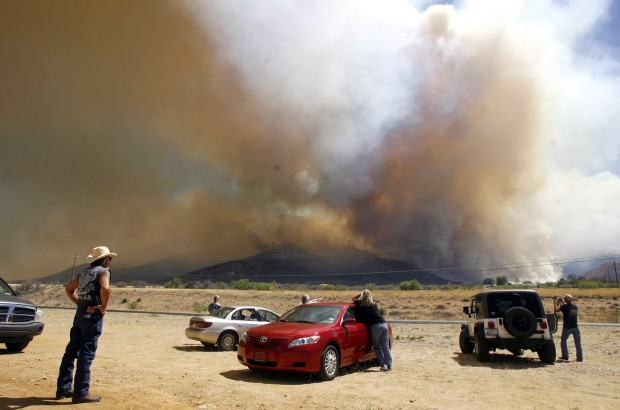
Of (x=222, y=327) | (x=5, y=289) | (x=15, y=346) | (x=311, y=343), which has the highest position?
(x=5, y=289)

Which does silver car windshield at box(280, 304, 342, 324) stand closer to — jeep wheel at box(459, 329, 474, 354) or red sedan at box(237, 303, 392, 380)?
red sedan at box(237, 303, 392, 380)

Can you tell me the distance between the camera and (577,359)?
11.9 m

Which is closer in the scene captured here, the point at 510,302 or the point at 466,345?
the point at 510,302

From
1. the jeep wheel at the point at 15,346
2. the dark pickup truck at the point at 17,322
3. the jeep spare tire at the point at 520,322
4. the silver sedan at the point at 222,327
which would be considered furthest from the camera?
the silver sedan at the point at 222,327

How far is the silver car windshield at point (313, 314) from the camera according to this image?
9.73 metres

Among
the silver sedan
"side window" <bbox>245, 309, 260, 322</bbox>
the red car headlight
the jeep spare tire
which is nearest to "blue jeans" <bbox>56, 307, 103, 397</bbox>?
the red car headlight

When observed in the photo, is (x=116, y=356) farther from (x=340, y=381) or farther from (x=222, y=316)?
(x=340, y=381)

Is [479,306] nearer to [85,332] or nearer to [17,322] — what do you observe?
[85,332]

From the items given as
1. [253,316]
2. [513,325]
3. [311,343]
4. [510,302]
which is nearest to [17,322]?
[253,316]

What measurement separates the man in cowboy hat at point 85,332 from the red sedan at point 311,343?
3.26m

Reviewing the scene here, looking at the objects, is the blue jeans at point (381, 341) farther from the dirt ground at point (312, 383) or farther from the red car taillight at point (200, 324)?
the red car taillight at point (200, 324)

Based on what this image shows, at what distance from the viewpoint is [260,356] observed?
857 centimetres

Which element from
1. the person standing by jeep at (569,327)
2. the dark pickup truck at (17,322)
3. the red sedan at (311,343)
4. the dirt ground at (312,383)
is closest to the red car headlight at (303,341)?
the red sedan at (311,343)

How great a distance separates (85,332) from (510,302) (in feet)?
35.2
